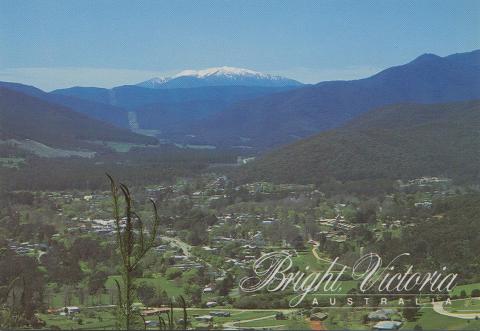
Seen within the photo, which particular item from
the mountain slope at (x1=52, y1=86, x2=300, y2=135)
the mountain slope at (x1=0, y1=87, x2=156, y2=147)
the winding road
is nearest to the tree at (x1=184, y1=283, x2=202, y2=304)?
the winding road

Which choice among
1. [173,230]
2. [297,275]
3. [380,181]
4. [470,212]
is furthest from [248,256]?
[380,181]

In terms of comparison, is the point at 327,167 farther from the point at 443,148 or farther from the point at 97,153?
the point at 97,153

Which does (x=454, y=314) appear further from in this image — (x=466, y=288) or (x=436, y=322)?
(x=466, y=288)

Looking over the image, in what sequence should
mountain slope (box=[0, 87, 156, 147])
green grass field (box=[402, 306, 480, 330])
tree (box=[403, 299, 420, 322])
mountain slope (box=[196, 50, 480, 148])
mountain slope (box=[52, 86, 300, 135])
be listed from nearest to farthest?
1. green grass field (box=[402, 306, 480, 330])
2. tree (box=[403, 299, 420, 322])
3. mountain slope (box=[52, 86, 300, 135])
4. mountain slope (box=[0, 87, 156, 147])
5. mountain slope (box=[196, 50, 480, 148])

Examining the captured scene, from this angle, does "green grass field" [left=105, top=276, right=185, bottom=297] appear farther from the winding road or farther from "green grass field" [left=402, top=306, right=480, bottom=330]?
the winding road

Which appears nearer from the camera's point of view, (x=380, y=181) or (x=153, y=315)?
(x=153, y=315)

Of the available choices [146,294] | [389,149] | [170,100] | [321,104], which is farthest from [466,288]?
[321,104]
